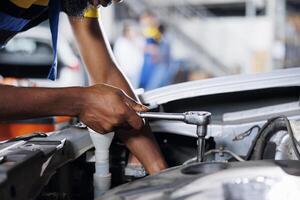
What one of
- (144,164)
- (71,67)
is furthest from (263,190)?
(71,67)

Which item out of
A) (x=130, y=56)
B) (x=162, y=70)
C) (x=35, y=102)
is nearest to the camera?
(x=35, y=102)

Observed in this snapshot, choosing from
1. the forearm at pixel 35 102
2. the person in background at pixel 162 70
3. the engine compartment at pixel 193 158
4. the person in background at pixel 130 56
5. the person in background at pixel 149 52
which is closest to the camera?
the engine compartment at pixel 193 158

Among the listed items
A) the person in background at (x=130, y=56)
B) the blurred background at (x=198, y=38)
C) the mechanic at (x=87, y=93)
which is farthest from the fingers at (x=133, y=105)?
the blurred background at (x=198, y=38)

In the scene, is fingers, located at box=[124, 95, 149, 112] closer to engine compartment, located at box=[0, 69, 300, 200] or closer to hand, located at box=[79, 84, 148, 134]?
hand, located at box=[79, 84, 148, 134]

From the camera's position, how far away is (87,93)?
1.04 m

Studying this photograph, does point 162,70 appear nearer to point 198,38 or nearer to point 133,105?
point 198,38

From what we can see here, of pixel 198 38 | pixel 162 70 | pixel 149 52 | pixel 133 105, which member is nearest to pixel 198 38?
pixel 198 38

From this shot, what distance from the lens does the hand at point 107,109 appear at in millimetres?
1040

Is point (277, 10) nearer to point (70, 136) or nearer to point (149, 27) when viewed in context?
point (149, 27)

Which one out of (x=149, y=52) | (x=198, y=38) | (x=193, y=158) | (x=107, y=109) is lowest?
(x=193, y=158)

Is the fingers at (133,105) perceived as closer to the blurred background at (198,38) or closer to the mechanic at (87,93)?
the mechanic at (87,93)

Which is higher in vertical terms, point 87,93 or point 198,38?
point 198,38

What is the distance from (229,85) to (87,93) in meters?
0.52

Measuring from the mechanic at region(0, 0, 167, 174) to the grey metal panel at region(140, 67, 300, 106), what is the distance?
0.11 m
